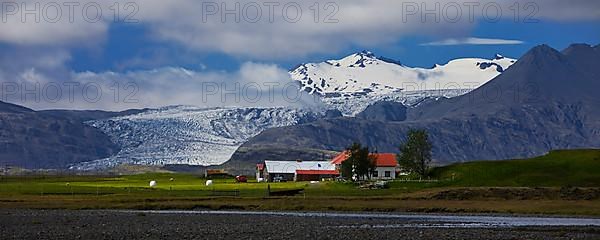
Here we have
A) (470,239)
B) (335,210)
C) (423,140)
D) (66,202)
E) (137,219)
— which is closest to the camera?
(470,239)

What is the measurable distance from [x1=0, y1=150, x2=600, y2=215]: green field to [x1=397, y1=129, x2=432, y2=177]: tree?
36.4 feet

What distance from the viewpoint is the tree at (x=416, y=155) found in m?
151

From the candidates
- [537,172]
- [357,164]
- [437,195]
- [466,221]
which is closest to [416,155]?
[357,164]

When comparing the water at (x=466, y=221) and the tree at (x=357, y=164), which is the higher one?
the tree at (x=357, y=164)

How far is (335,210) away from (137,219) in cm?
2471

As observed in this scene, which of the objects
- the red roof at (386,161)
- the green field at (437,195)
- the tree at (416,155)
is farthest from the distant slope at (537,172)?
the red roof at (386,161)

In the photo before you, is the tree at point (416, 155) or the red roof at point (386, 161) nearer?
the tree at point (416, 155)

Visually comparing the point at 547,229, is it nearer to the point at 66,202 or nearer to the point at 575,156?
the point at 66,202

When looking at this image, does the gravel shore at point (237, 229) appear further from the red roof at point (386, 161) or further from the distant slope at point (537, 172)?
the red roof at point (386, 161)

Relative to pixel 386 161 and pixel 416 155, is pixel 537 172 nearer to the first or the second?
pixel 416 155

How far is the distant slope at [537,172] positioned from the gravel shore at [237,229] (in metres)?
49.8

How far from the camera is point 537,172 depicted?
127 m

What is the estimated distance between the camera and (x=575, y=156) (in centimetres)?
13362

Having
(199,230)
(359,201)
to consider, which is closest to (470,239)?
(199,230)
